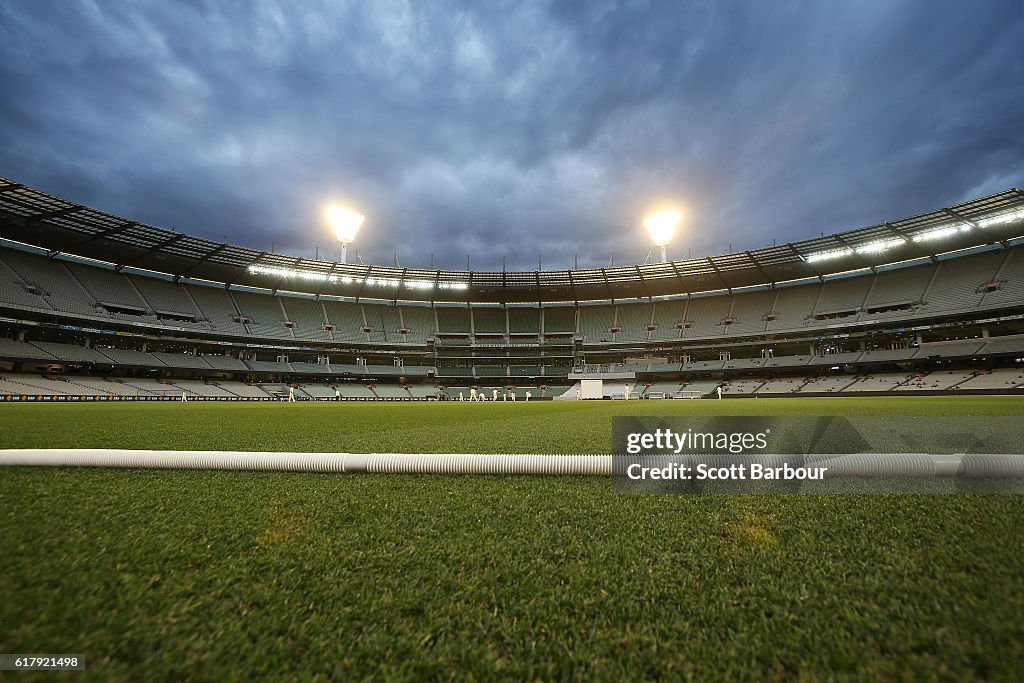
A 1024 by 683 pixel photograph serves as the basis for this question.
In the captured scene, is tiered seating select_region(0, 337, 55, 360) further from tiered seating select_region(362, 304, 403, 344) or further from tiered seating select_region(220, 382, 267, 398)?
tiered seating select_region(362, 304, 403, 344)

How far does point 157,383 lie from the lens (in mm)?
36719

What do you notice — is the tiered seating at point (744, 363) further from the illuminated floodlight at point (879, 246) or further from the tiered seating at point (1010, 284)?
the tiered seating at point (1010, 284)

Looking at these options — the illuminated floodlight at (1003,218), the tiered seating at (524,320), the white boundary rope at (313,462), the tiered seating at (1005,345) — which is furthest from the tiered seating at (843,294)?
the white boundary rope at (313,462)

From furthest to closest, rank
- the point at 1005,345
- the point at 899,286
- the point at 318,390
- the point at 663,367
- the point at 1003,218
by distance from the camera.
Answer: the point at 663,367
the point at 318,390
the point at 899,286
the point at 1005,345
the point at 1003,218

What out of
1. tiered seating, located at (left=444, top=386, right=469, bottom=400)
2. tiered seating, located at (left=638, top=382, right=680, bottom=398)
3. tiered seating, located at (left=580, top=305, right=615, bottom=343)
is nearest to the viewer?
tiered seating, located at (left=638, top=382, right=680, bottom=398)

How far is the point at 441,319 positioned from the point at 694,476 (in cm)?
5453

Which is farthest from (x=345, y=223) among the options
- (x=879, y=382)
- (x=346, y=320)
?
(x=879, y=382)

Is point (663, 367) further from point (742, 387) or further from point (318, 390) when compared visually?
point (318, 390)

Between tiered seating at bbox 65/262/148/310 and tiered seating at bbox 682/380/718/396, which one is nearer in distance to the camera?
tiered seating at bbox 65/262/148/310

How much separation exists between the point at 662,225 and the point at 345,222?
3394 cm

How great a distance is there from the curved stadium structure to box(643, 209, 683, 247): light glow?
299 centimetres

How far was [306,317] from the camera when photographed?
1981 inches

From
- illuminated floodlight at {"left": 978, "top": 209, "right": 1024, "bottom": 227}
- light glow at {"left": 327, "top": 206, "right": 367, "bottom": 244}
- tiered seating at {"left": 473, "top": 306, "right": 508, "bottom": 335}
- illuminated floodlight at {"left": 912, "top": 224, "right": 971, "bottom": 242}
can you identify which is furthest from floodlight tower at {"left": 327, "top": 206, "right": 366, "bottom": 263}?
illuminated floodlight at {"left": 978, "top": 209, "right": 1024, "bottom": 227}

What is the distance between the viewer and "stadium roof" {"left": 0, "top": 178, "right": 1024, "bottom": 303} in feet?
102
